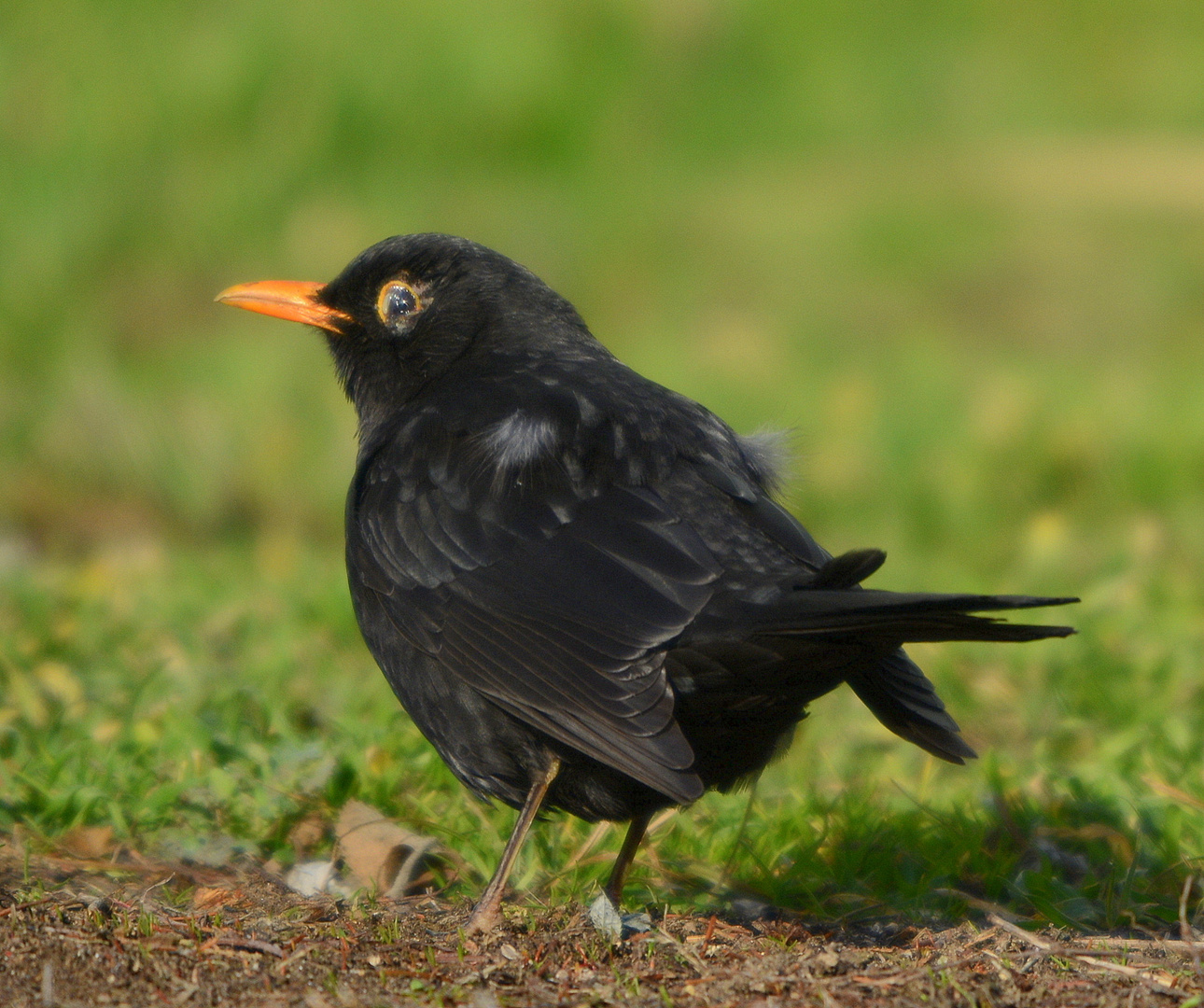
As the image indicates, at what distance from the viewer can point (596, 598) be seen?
3111 millimetres

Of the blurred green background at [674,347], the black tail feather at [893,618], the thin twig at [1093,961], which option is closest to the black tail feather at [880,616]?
the black tail feather at [893,618]

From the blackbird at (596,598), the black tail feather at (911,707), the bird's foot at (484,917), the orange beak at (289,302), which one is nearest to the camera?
the blackbird at (596,598)

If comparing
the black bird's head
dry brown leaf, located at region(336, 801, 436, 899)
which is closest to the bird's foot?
dry brown leaf, located at region(336, 801, 436, 899)

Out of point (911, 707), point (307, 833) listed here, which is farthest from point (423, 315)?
point (911, 707)

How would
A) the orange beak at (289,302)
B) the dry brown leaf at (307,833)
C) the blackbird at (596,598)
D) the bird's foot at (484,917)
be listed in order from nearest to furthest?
the blackbird at (596,598), the bird's foot at (484,917), the dry brown leaf at (307,833), the orange beak at (289,302)

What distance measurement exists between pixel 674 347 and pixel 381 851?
21.5 ft

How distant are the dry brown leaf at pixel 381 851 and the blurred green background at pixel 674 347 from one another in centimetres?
20

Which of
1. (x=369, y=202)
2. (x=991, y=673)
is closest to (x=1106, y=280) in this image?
(x=369, y=202)

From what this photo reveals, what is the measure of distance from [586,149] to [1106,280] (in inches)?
176

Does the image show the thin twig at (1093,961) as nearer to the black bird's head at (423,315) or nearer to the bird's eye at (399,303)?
the black bird's head at (423,315)

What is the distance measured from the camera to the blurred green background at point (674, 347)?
4.14 m

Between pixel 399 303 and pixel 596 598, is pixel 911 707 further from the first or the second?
pixel 399 303

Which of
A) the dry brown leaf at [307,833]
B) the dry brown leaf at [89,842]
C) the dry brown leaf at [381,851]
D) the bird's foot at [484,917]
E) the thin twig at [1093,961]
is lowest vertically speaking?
the dry brown leaf at [89,842]

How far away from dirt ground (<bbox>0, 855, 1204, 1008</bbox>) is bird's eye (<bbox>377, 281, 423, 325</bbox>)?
164 cm
